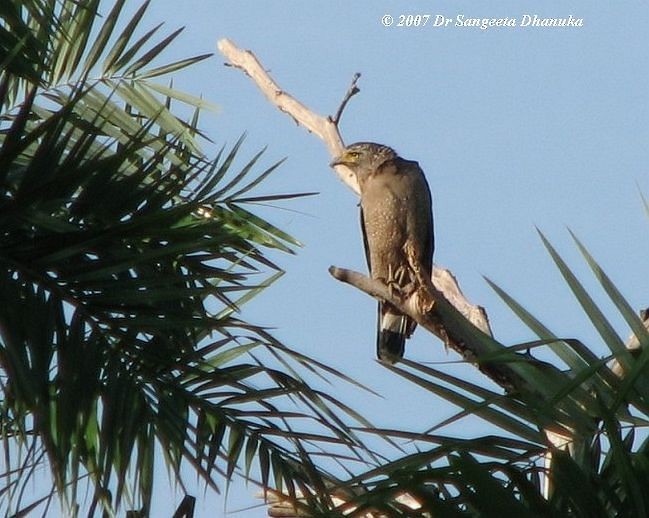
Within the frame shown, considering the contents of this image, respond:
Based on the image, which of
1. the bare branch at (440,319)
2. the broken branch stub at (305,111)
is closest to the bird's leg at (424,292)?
the bare branch at (440,319)

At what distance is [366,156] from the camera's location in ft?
21.2

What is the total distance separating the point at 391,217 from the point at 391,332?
0.60 metres

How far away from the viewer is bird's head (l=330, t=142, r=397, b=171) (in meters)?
6.41

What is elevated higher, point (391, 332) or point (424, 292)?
point (391, 332)

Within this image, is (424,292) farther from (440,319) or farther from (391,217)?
(391,217)

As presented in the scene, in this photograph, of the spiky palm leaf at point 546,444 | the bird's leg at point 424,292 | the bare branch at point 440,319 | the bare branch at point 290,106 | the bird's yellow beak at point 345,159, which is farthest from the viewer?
the bird's yellow beak at point 345,159

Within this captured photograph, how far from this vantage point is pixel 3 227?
2922 mm

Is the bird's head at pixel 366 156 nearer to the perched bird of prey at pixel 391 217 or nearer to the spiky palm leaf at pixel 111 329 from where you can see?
the perched bird of prey at pixel 391 217

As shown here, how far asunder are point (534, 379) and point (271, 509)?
1091 millimetres

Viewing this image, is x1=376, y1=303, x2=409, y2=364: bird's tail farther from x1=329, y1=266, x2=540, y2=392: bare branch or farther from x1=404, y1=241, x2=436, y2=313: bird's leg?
x1=329, y1=266, x2=540, y2=392: bare branch

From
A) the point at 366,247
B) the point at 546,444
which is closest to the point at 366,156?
the point at 366,247

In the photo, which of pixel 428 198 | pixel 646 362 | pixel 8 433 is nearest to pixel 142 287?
pixel 8 433

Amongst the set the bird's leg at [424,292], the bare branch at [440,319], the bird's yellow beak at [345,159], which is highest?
the bird's yellow beak at [345,159]

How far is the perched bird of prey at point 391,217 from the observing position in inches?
249
